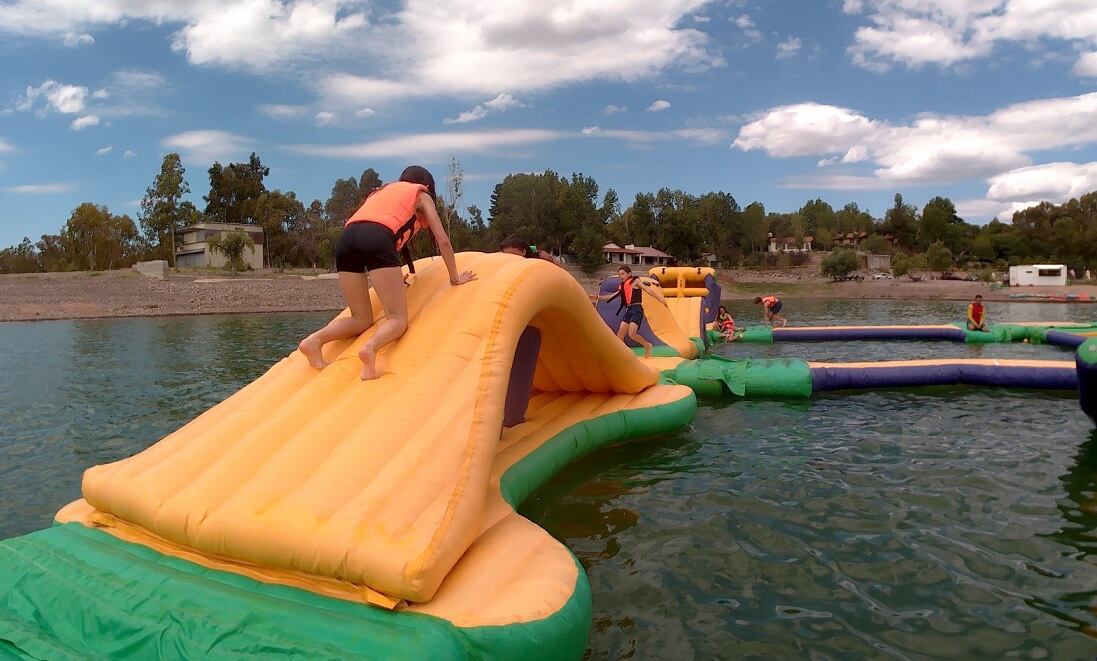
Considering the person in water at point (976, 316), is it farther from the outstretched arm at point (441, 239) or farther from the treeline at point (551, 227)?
the treeline at point (551, 227)

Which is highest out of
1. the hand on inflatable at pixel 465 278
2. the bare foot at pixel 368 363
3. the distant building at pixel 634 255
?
the distant building at pixel 634 255

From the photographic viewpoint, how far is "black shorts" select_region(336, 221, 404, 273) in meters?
4.07

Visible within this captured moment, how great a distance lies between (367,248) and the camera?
13.3ft

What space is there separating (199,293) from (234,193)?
1087 inches

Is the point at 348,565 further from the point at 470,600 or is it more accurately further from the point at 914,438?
the point at 914,438

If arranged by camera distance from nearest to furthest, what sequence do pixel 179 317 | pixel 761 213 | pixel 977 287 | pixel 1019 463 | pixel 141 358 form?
pixel 1019 463
pixel 141 358
pixel 179 317
pixel 977 287
pixel 761 213

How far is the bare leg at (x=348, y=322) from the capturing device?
416 cm

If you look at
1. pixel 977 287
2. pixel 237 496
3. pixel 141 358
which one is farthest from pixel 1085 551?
pixel 977 287

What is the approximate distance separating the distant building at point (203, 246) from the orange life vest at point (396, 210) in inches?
1942

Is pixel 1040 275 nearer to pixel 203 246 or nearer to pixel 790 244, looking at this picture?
pixel 790 244

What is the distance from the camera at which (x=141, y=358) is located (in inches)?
579

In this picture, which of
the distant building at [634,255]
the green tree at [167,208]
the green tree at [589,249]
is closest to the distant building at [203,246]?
the green tree at [167,208]

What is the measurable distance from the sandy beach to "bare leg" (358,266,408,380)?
1165 inches

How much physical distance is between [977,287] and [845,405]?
43.4 metres
